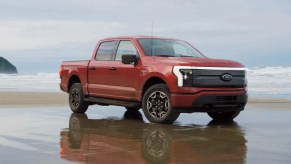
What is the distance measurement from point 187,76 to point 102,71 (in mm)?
2612

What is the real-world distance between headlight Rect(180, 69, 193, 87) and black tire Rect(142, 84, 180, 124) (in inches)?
16.4

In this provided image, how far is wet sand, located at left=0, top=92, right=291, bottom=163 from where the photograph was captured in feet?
19.2

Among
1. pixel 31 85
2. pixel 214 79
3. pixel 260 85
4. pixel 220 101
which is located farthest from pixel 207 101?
pixel 31 85

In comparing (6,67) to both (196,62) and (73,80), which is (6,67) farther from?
(196,62)

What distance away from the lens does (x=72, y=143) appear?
699 cm

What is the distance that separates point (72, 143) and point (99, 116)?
450 cm

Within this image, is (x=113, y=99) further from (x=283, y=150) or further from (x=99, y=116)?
(x=283, y=150)

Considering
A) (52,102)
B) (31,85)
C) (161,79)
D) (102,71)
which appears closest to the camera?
(161,79)

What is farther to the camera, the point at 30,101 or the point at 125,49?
the point at 30,101

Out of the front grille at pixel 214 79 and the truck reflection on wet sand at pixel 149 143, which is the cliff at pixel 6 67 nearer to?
the front grille at pixel 214 79

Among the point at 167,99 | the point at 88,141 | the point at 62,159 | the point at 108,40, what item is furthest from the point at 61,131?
the point at 108,40

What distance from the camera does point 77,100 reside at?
1224cm

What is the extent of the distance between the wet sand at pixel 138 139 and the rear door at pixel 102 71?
2.02 feet

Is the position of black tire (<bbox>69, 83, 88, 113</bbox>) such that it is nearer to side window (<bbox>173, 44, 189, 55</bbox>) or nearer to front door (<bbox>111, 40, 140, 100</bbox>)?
front door (<bbox>111, 40, 140, 100</bbox>)
